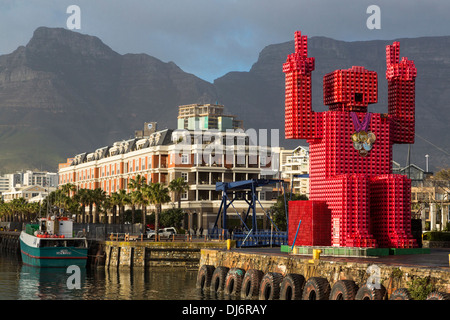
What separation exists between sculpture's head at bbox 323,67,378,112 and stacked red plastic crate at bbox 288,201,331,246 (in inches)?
303

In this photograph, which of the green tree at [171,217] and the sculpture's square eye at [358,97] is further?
the green tree at [171,217]

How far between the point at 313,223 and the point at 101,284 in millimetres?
20433

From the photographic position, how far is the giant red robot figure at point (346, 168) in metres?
50.9

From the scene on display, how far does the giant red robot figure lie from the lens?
50938mm

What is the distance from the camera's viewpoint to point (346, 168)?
52.4m

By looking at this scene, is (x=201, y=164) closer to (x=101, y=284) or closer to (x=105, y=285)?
(x=101, y=284)

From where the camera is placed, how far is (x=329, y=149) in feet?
172

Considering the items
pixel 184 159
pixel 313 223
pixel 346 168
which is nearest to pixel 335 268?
pixel 313 223

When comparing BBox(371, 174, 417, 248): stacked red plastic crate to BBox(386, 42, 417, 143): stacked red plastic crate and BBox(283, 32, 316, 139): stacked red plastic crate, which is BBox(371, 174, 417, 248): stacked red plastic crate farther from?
BBox(283, 32, 316, 139): stacked red plastic crate

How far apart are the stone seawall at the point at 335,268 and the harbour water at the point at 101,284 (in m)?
3.60

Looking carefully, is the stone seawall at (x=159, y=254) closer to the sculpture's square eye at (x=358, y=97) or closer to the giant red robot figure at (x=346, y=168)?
the giant red robot figure at (x=346, y=168)

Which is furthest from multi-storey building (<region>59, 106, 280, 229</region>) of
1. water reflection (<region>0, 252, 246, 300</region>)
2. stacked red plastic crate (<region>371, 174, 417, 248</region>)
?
stacked red plastic crate (<region>371, 174, 417, 248</region>)

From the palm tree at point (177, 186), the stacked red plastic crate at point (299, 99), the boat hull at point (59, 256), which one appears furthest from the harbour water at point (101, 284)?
the palm tree at point (177, 186)
